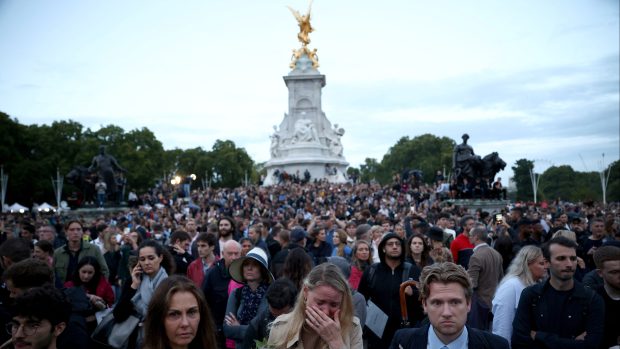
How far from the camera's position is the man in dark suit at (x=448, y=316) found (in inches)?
117

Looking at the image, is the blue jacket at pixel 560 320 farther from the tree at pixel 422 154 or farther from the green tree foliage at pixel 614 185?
the tree at pixel 422 154

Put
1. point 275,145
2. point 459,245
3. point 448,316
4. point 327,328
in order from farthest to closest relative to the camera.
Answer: point 275,145, point 459,245, point 327,328, point 448,316

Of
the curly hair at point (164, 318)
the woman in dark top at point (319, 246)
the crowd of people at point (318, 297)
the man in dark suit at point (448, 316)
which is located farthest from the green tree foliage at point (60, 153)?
the man in dark suit at point (448, 316)

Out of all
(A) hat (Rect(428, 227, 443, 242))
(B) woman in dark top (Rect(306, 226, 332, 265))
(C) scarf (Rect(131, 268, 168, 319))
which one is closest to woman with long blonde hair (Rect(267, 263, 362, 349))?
(C) scarf (Rect(131, 268, 168, 319))

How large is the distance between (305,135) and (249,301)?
5338cm

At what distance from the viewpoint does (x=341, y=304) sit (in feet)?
11.4

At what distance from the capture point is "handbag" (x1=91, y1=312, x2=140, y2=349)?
466cm

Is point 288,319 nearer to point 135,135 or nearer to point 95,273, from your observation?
point 95,273

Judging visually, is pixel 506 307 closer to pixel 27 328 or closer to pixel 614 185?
pixel 27 328

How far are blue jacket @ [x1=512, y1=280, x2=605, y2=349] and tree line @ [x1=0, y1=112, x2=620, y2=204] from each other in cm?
1793

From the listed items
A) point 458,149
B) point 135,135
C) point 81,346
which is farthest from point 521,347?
point 135,135

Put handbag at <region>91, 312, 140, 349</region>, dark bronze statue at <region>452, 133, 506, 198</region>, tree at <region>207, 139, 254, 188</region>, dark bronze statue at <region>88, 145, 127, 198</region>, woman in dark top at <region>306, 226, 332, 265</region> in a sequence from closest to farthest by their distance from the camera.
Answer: handbag at <region>91, 312, 140, 349</region> → woman in dark top at <region>306, 226, 332, 265</region> → dark bronze statue at <region>452, 133, 506, 198</region> → dark bronze statue at <region>88, 145, 127, 198</region> → tree at <region>207, 139, 254, 188</region>

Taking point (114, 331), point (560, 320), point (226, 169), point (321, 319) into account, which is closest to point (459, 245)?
point (560, 320)

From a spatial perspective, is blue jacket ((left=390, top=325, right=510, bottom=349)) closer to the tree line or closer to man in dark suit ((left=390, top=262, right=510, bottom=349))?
man in dark suit ((left=390, top=262, right=510, bottom=349))
